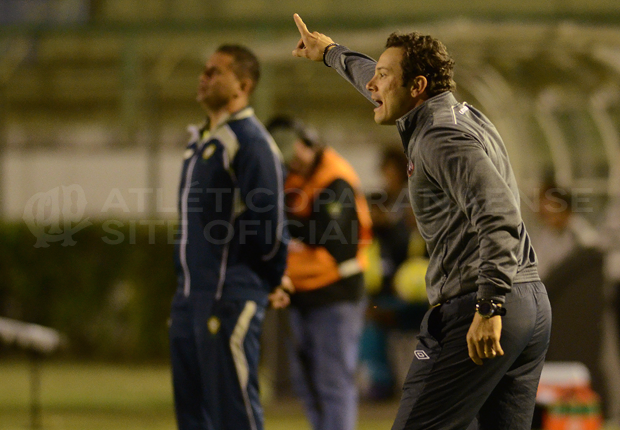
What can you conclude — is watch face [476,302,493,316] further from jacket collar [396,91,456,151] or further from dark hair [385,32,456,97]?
dark hair [385,32,456,97]

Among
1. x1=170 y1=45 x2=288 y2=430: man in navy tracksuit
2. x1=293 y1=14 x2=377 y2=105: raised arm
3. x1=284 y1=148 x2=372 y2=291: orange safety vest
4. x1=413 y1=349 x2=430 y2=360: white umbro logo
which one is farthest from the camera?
x1=284 y1=148 x2=372 y2=291: orange safety vest

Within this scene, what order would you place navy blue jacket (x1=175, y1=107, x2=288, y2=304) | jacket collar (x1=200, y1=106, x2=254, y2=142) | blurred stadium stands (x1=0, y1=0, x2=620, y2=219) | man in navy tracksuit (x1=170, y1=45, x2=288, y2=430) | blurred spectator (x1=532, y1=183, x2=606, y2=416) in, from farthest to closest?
blurred stadium stands (x1=0, y1=0, x2=620, y2=219), blurred spectator (x1=532, y1=183, x2=606, y2=416), jacket collar (x1=200, y1=106, x2=254, y2=142), navy blue jacket (x1=175, y1=107, x2=288, y2=304), man in navy tracksuit (x1=170, y1=45, x2=288, y2=430)

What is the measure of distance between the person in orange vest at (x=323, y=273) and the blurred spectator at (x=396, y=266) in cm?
146

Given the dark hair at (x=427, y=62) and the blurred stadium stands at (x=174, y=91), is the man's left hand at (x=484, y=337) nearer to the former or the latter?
the dark hair at (x=427, y=62)

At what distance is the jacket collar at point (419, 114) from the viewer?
3254 mm

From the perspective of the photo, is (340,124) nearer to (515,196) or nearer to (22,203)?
(22,203)

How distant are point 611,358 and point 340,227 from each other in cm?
287

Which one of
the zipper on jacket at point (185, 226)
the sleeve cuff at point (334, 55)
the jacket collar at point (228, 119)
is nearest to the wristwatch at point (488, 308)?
the sleeve cuff at point (334, 55)

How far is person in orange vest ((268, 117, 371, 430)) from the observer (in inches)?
231

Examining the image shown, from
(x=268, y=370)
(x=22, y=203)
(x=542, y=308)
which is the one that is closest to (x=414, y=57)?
(x=542, y=308)

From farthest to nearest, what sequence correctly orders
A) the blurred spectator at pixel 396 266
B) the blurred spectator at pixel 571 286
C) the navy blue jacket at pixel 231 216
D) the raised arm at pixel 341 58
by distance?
the blurred spectator at pixel 396 266, the blurred spectator at pixel 571 286, the navy blue jacket at pixel 231 216, the raised arm at pixel 341 58

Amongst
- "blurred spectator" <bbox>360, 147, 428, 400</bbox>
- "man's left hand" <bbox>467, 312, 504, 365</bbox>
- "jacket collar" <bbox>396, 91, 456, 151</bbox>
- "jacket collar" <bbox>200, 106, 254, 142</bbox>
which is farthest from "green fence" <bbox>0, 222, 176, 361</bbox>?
"man's left hand" <bbox>467, 312, 504, 365</bbox>

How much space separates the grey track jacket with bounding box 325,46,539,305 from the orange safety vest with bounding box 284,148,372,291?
2.65 metres

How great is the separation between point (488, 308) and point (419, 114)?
0.74 meters
